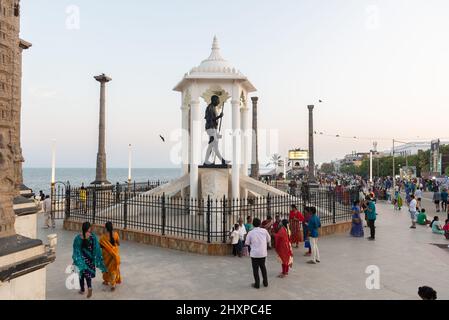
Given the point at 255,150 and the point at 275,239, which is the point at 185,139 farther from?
the point at 255,150

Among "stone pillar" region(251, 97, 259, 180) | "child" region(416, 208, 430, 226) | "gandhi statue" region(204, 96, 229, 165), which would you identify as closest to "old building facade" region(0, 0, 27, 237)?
"gandhi statue" region(204, 96, 229, 165)

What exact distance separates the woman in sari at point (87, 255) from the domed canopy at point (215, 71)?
371 inches

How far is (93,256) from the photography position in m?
6.27

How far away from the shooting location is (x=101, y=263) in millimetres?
6363

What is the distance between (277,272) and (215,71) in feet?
31.9

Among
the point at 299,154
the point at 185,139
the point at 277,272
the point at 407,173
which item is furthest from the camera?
the point at 299,154

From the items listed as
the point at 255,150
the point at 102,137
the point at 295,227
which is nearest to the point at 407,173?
the point at 255,150

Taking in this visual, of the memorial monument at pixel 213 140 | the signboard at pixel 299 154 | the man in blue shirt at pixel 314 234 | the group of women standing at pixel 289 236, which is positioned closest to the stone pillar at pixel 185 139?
the memorial monument at pixel 213 140
